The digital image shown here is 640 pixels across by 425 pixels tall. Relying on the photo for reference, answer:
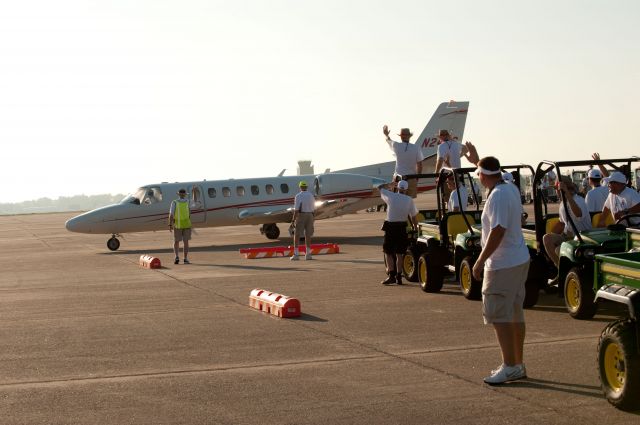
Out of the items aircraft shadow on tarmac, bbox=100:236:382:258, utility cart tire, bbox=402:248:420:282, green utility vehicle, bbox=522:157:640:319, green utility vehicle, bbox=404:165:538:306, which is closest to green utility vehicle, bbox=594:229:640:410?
green utility vehicle, bbox=522:157:640:319

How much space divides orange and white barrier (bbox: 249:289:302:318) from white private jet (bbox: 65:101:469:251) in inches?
687

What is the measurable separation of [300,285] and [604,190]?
5823mm

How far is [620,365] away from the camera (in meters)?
7.16

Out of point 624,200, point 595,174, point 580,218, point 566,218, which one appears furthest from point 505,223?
point 595,174

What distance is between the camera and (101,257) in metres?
27.2

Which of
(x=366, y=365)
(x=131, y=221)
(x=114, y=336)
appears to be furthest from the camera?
(x=131, y=221)

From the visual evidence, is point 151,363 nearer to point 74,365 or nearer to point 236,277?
point 74,365

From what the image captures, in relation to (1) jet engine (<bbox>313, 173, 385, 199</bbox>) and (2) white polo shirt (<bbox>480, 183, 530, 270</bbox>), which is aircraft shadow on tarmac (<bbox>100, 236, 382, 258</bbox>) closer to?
(1) jet engine (<bbox>313, 173, 385, 199</bbox>)

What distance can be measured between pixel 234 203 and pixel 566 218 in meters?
21.1

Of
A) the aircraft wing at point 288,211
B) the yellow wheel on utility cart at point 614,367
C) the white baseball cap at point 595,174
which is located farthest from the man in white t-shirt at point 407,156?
the aircraft wing at point 288,211

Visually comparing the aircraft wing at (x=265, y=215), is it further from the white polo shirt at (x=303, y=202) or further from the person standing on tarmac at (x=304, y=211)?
the white polo shirt at (x=303, y=202)

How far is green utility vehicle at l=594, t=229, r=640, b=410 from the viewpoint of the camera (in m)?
6.90

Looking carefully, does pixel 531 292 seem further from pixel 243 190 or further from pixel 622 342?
pixel 243 190

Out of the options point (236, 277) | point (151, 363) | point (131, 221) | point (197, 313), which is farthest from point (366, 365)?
point (131, 221)
